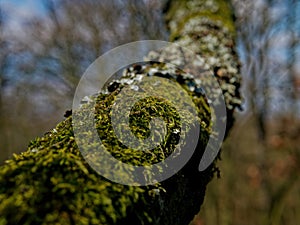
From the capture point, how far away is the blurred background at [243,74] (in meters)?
7.54

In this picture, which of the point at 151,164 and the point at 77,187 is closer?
the point at 77,187

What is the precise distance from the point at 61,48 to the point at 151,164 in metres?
8.82

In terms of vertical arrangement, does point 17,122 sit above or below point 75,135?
above

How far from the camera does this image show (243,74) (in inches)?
299

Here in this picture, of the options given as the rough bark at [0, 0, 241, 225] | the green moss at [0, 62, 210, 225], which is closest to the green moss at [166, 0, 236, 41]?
the rough bark at [0, 0, 241, 225]

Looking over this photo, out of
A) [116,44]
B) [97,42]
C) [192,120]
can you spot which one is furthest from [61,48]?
[192,120]

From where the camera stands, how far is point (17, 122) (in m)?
13.6

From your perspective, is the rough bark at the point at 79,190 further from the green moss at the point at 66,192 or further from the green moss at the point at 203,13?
the green moss at the point at 203,13

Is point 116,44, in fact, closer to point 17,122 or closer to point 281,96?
point 281,96

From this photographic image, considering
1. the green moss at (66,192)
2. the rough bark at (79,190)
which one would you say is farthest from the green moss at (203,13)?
the green moss at (66,192)

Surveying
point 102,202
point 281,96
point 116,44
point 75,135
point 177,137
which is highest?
point 116,44

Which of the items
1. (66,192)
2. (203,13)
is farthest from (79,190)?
(203,13)

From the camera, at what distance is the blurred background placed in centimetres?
754

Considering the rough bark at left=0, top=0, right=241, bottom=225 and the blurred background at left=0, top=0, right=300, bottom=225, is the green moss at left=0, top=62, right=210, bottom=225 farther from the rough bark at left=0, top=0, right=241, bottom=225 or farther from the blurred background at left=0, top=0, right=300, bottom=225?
the blurred background at left=0, top=0, right=300, bottom=225
